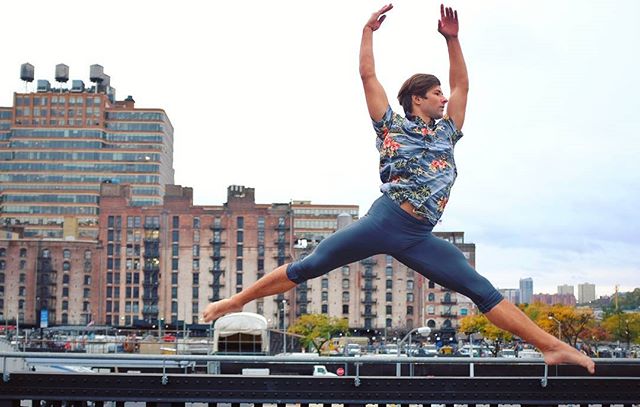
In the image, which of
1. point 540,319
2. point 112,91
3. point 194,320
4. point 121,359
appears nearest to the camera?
point 121,359

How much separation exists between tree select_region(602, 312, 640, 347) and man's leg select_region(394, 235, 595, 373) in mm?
73513

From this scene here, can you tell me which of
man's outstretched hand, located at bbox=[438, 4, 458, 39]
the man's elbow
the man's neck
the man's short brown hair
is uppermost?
man's outstretched hand, located at bbox=[438, 4, 458, 39]

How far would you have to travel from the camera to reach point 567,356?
26.4 feet

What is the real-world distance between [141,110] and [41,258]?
1383 inches

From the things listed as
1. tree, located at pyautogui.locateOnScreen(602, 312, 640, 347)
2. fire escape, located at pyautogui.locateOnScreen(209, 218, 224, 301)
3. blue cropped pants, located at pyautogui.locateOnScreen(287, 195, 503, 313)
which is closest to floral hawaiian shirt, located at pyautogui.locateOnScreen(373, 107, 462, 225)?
blue cropped pants, located at pyautogui.locateOnScreen(287, 195, 503, 313)

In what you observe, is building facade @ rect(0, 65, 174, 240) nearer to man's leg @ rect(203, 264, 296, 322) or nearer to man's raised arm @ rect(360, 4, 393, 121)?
man's leg @ rect(203, 264, 296, 322)

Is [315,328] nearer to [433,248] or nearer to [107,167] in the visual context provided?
[107,167]

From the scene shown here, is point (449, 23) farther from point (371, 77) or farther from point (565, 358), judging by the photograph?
point (565, 358)

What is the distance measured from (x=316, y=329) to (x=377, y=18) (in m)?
71.5

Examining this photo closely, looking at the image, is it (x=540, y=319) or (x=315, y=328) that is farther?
(x=315, y=328)

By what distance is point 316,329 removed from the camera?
78875 mm

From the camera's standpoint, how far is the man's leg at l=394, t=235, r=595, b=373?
805 cm

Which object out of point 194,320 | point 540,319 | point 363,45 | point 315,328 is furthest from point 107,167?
point 363,45

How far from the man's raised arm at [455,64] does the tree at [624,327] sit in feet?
242
